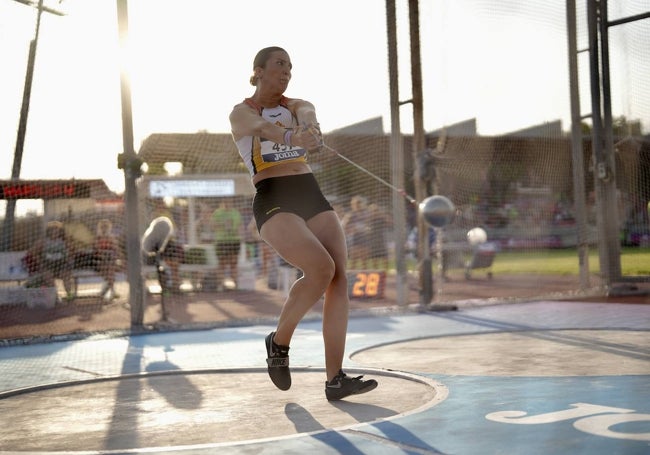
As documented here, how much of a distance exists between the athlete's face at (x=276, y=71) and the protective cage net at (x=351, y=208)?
539 cm

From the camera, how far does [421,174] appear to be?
10523 millimetres

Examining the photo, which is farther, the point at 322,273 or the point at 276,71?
the point at 276,71

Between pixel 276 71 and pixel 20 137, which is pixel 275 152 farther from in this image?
pixel 20 137

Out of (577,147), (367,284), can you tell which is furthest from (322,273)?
(367,284)

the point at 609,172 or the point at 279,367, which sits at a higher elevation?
the point at 609,172

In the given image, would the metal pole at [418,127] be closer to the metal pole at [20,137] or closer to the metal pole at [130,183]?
the metal pole at [130,183]

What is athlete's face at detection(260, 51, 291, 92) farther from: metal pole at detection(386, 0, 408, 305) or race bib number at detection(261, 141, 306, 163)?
metal pole at detection(386, 0, 408, 305)

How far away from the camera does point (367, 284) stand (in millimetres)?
14023

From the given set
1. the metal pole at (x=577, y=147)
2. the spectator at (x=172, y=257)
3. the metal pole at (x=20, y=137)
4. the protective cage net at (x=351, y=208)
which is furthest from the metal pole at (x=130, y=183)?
the metal pole at (x=577, y=147)

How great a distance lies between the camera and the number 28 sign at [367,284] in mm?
14000

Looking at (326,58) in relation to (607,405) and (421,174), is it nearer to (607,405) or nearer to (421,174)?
(421,174)

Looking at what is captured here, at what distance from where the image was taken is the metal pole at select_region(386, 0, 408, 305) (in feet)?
36.3

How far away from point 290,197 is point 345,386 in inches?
39.0

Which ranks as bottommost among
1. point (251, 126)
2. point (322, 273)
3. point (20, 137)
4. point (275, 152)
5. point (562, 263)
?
point (562, 263)
